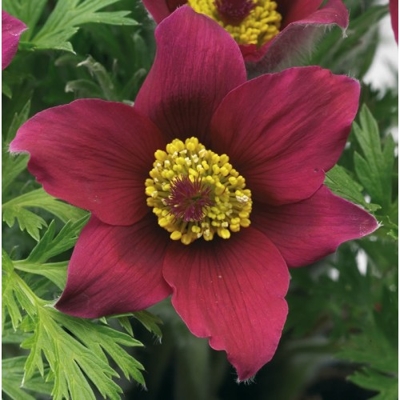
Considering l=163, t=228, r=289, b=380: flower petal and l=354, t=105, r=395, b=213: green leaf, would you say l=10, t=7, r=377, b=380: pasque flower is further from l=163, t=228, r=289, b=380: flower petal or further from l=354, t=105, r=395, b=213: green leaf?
l=354, t=105, r=395, b=213: green leaf

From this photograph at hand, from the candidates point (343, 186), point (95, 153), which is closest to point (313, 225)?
point (343, 186)

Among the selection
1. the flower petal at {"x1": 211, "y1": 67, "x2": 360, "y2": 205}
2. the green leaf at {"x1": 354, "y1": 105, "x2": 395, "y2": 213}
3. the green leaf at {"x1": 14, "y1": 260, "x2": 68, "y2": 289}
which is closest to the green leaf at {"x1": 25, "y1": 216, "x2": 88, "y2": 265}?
the green leaf at {"x1": 14, "y1": 260, "x2": 68, "y2": 289}

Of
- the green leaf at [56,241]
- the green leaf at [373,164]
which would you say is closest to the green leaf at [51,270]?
the green leaf at [56,241]

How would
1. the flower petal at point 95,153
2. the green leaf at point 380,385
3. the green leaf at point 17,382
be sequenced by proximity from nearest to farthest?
the flower petal at point 95,153 → the green leaf at point 17,382 → the green leaf at point 380,385

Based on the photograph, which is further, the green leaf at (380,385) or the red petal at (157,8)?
the green leaf at (380,385)

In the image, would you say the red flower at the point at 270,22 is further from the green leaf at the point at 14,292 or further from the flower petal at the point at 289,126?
the green leaf at the point at 14,292

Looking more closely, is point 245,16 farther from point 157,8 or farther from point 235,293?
point 235,293

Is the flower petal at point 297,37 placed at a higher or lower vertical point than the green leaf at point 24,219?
higher
